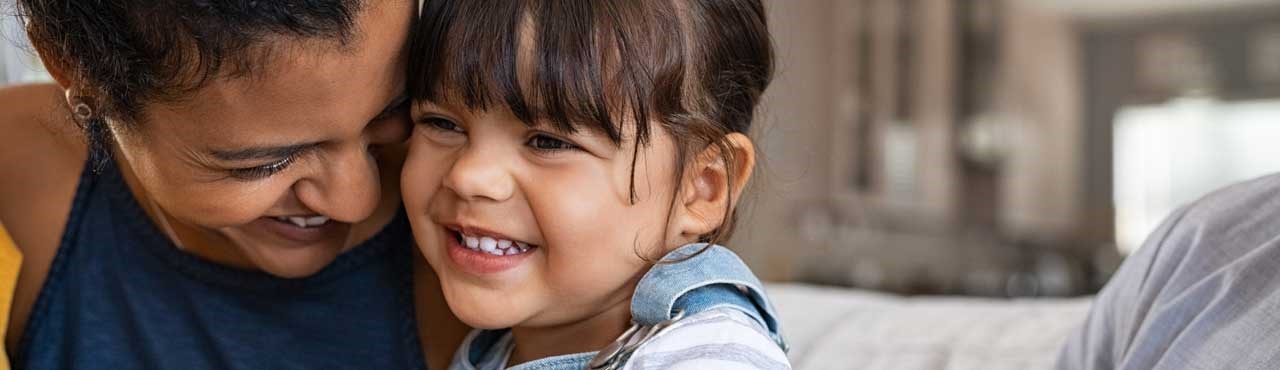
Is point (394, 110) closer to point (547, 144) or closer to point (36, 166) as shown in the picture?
point (547, 144)

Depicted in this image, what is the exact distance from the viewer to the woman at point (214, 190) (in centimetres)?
91

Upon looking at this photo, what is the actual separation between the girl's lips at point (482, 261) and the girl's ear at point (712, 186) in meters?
0.13

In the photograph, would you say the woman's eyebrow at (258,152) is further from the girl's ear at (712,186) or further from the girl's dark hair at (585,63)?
the girl's ear at (712,186)

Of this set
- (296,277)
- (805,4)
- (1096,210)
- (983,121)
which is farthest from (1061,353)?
(1096,210)

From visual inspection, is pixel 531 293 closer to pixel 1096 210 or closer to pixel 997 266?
pixel 997 266

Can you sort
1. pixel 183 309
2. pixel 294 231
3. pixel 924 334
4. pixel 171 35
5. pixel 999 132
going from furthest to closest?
pixel 999 132
pixel 924 334
pixel 183 309
pixel 294 231
pixel 171 35

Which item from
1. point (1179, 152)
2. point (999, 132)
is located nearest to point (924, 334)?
point (999, 132)

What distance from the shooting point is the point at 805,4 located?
206 inches

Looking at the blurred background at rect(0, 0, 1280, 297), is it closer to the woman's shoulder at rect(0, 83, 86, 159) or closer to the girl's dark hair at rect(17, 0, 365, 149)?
the woman's shoulder at rect(0, 83, 86, 159)

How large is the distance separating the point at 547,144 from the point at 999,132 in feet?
19.3

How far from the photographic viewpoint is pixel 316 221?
1118mm

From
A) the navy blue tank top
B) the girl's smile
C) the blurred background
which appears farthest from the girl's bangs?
the blurred background

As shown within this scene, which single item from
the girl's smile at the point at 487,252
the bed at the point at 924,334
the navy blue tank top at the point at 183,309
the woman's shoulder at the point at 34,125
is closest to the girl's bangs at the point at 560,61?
the girl's smile at the point at 487,252

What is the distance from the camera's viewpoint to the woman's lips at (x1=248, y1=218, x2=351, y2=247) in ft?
3.63
